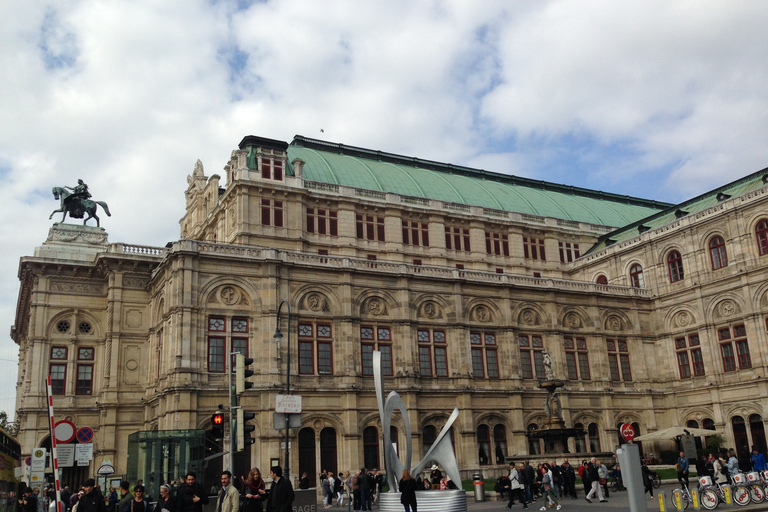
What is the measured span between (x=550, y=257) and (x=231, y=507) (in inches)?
2075

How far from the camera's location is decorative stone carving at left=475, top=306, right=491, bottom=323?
52341mm

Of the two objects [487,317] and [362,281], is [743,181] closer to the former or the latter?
[487,317]

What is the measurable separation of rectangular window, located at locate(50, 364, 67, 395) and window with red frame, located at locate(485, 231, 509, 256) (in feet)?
112

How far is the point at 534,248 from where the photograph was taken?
63531 mm

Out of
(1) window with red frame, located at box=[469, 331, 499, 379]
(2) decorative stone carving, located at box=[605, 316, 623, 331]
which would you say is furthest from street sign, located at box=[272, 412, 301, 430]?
(2) decorative stone carving, located at box=[605, 316, 623, 331]

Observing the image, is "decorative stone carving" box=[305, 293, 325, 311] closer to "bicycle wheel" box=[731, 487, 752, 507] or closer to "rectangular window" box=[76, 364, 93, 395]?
"rectangular window" box=[76, 364, 93, 395]

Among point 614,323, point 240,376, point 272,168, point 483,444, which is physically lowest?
point 483,444

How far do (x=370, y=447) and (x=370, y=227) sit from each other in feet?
59.9

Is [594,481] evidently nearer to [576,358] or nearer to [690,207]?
[576,358]

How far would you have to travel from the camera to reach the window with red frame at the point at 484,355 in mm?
50844

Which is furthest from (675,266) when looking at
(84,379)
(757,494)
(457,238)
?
(84,379)

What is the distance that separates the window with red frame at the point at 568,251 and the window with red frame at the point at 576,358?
11.4 metres

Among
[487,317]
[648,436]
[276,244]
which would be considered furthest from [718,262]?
[276,244]

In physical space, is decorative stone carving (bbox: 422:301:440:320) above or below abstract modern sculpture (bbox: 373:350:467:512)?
above
